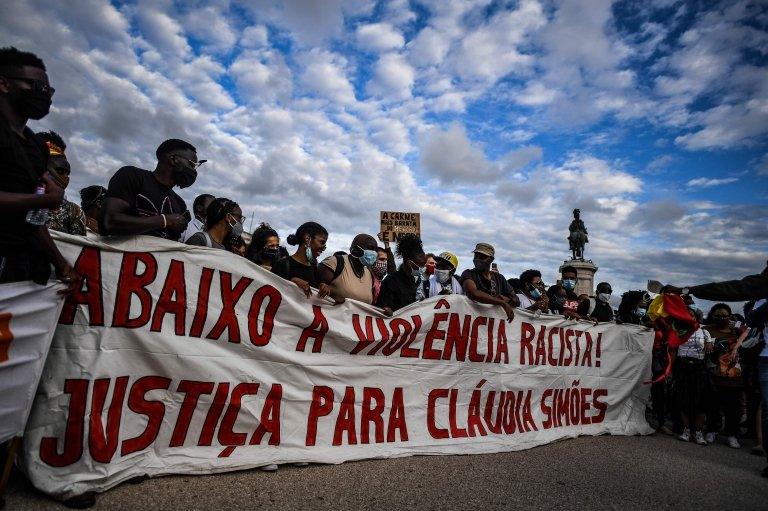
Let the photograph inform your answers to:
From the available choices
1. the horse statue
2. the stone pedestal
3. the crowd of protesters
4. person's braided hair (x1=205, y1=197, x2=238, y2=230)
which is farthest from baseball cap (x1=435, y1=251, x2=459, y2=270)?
the horse statue

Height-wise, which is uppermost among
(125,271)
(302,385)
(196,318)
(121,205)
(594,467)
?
(121,205)

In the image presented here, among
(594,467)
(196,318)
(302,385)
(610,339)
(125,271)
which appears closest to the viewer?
(125,271)

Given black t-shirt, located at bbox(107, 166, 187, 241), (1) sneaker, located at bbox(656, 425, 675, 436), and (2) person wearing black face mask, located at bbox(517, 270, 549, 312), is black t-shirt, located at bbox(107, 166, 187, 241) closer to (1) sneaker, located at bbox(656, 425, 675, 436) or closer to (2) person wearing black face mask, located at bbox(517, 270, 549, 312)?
(2) person wearing black face mask, located at bbox(517, 270, 549, 312)

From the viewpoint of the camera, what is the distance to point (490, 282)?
5113 millimetres

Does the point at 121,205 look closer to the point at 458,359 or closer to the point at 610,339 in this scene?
the point at 458,359

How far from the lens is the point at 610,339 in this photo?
5875 millimetres

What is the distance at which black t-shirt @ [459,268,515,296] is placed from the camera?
4930mm

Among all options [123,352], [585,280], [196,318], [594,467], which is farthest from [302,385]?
[585,280]

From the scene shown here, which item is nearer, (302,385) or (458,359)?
(302,385)

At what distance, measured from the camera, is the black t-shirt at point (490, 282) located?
4.93 m

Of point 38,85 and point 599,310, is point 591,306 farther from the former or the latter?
point 38,85

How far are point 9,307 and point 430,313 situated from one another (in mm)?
3132

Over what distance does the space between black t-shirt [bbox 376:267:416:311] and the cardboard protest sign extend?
5.56 metres

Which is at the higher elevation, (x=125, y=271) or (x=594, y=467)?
(x=125, y=271)
